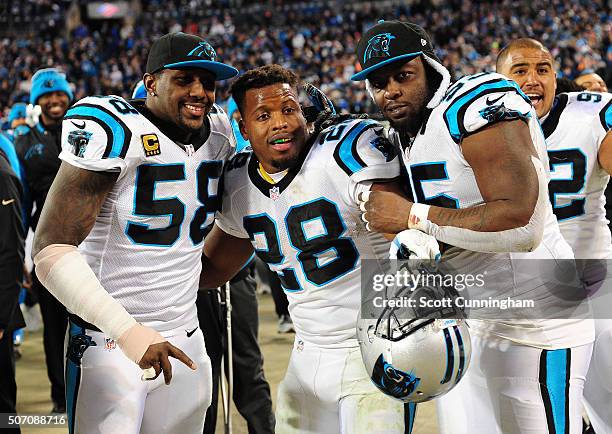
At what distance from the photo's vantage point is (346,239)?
2555 millimetres

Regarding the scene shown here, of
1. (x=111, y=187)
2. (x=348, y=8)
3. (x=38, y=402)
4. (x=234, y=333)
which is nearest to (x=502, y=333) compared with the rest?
(x=111, y=187)

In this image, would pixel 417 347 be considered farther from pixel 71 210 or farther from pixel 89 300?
pixel 71 210

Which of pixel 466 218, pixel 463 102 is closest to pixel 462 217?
pixel 466 218

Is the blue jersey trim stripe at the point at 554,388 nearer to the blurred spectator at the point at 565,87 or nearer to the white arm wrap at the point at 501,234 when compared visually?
the white arm wrap at the point at 501,234

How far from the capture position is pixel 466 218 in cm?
221

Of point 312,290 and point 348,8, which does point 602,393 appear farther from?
point 348,8

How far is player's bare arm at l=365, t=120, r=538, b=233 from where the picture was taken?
213 centimetres

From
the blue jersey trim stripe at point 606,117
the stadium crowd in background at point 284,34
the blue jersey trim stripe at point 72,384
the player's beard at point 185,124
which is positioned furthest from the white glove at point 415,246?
the stadium crowd in background at point 284,34

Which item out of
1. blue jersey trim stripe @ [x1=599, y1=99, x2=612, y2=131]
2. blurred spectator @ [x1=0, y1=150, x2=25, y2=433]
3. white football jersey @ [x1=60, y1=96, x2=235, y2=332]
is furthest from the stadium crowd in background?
white football jersey @ [x1=60, y1=96, x2=235, y2=332]

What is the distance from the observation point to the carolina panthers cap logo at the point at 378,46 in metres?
2.40

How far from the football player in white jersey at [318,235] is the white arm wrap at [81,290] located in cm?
57

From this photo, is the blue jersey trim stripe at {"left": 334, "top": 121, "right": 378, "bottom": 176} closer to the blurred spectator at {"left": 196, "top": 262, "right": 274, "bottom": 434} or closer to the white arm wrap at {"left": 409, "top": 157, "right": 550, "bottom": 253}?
the white arm wrap at {"left": 409, "top": 157, "right": 550, "bottom": 253}

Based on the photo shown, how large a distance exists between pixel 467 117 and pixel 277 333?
4.58m

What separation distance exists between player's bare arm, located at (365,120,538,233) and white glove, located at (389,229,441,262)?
0.08 metres
